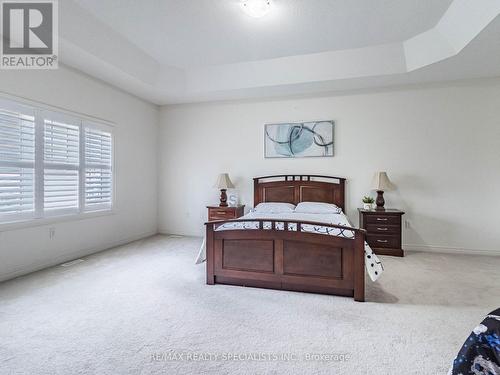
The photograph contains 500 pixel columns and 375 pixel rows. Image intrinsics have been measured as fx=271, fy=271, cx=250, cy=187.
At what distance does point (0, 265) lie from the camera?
299 centimetres

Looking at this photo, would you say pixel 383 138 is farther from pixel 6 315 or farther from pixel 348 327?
pixel 6 315

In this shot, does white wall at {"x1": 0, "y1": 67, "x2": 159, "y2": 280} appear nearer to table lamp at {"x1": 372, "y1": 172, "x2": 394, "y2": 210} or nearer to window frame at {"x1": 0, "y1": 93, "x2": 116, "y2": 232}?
window frame at {"x1": 0, "y1": 93, "x2": 116, "y2": 232}

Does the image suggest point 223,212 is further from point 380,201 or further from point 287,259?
point 380,201

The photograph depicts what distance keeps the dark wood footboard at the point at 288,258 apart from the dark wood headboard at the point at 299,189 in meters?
1.96

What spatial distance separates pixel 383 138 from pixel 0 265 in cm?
546

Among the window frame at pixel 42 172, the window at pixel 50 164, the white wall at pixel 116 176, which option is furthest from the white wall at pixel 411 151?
the window frame at pixel 42 172

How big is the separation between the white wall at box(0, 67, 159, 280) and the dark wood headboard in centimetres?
221

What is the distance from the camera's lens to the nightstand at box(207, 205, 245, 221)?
4777mm

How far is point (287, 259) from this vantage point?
273 cm

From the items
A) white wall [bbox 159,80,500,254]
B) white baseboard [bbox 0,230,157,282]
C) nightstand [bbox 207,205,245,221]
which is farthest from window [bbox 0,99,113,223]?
white wall [bbox 159,80,500,254]

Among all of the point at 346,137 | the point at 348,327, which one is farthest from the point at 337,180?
the point at 348,327

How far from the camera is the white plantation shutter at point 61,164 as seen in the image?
3473 millimetres

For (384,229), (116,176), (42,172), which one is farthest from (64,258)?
(384,229)

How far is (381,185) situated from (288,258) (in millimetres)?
2324
